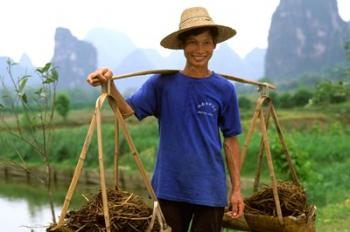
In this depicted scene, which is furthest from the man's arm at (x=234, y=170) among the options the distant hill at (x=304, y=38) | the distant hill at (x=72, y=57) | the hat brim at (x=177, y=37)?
the distant hill at (x=72, y=57)

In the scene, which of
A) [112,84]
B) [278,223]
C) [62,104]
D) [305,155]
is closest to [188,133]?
[112,84]

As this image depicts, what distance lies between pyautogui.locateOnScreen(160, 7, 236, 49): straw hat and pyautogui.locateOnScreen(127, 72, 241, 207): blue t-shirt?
0.13 meters

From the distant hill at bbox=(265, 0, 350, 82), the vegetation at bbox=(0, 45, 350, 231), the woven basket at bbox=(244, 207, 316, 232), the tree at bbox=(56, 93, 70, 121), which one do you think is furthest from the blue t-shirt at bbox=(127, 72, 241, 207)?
the distant hill at bbox=(265, 0, 350, 82)

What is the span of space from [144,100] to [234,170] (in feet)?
1.31

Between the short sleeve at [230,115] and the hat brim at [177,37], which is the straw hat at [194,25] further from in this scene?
the short sleeve at [230,115]

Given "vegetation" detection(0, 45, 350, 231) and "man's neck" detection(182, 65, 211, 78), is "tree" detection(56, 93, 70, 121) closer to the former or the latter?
"vegetation" detection(0, 45, 350, 231)

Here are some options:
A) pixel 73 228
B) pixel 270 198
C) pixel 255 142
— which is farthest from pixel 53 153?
pixel 73 228

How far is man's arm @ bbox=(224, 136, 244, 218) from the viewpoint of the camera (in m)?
2.00

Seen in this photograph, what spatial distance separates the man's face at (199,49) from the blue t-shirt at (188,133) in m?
0.06

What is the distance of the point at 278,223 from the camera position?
8.25 feet

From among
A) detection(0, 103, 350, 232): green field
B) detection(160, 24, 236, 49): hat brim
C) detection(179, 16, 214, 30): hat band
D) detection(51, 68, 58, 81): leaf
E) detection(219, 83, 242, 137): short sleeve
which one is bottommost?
detection(0, 103, 350, 232): green field

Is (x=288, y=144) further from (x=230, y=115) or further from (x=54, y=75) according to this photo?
(x=230, y=115)

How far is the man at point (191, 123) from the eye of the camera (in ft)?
6.17

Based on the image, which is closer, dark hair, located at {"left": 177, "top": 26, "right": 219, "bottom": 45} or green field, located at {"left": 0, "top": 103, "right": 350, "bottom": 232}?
dark hair, located at {"left": 177, "top": 26, "right": 219, "bottom": 45}
